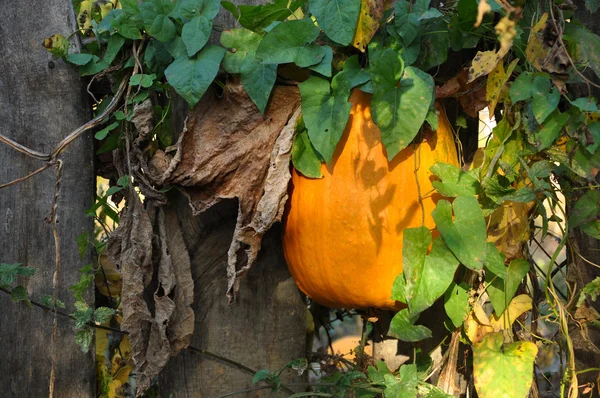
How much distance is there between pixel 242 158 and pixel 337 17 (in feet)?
1.39

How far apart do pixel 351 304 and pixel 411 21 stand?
73 centimetres

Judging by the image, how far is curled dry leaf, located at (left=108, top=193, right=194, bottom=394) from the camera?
72.7 inches

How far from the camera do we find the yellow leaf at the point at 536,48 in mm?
1647

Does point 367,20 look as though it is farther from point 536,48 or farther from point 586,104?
point 586,104

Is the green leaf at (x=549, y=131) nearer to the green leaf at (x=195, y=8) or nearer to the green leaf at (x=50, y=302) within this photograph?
the green leaf at (x=195, y=8)

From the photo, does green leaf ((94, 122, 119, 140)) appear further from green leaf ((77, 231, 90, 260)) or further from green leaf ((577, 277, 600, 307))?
green leaf ((577, 277, 600, 307))

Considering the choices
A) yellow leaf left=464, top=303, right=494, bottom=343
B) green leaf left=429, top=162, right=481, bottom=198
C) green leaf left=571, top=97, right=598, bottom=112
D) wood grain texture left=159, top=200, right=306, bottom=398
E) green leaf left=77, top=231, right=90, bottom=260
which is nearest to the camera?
green leaf left=571, top=97, right=598, bottom=112

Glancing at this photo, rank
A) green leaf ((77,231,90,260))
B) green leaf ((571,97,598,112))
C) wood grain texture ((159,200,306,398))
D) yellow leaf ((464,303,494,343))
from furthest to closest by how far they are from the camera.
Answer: wood grain texture ((159,200,306,398)), green leaf ((77,231,90,260)), yellow leaf ((464,303,494,343)), green leaf ((571,97,598,112))

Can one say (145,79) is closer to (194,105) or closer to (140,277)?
(194,105)

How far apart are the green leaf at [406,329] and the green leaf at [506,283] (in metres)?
0.20

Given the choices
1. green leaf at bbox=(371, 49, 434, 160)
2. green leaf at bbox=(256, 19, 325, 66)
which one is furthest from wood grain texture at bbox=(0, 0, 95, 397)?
green leaf at bbox=(371, 49, 434, 160)

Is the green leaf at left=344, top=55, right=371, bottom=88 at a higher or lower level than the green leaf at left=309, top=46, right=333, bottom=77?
lower

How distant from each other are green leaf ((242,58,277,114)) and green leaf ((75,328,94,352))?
0.76 m

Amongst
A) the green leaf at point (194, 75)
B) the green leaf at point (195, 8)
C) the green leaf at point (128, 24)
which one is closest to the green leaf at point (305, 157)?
the green leaf at point (194, 75)
